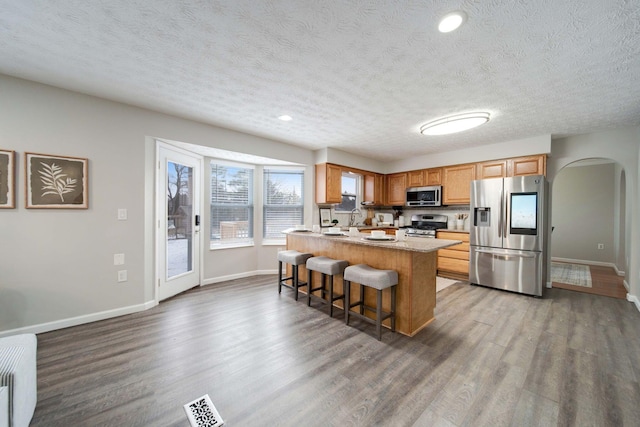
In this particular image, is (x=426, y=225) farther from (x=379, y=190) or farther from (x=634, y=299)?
(x=634, y=299)

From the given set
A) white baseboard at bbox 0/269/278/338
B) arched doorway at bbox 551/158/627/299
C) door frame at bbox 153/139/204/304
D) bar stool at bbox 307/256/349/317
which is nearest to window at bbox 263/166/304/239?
door frame at bbox 153/139/204/304

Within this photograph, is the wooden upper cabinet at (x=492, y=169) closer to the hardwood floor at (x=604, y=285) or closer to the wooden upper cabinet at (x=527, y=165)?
the wooden upper cabinet at (x=527, y=165)

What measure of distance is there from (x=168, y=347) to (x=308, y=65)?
289 centimetres

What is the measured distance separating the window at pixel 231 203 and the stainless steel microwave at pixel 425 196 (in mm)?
3590

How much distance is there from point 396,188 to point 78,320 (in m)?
5.93

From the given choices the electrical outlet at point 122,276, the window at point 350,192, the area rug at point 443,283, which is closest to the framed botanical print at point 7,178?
the electrical outlet at point 122,276

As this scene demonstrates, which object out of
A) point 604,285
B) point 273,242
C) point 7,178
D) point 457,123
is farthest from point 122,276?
point 604,285

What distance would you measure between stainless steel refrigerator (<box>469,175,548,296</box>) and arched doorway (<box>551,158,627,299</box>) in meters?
1.70

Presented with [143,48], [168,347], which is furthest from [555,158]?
[168,347]

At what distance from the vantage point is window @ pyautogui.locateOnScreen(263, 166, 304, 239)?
4.94 m

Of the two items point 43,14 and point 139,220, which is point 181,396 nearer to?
point 139,220

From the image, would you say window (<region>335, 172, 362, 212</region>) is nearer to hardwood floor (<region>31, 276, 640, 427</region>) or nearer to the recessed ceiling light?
hardwood floor (<region>31, 276, 640, 427</region>)

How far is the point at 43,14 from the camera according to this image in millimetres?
1589

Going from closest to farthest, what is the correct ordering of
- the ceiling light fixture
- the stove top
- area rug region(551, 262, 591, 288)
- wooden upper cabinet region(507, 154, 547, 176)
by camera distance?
1. the ceiling light fixture
2. wooden upper cabinet region(507, 154, 547, 176)
3. area rug region(551, 262, 591, 288)
4. the stove top
